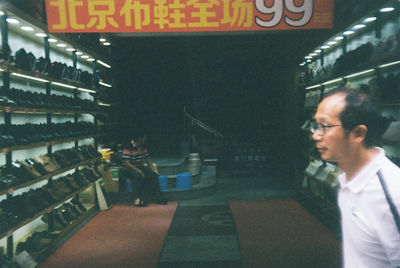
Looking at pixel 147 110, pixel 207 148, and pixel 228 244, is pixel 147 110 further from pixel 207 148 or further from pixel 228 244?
pixel 228 244

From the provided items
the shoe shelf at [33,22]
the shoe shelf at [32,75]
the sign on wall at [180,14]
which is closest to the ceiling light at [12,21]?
the shoe shelf at [33,22]

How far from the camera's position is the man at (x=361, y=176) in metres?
1.20

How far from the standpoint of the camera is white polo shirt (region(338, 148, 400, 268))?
1.19 metres

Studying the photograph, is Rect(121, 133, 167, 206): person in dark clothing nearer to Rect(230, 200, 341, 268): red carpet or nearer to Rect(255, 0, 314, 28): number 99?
Rect(230, 200, 341, 268): red carpet

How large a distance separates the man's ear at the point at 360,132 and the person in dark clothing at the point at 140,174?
6142mm

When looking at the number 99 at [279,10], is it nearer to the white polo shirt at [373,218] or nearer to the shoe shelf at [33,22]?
the white polo shirt at [373,218]

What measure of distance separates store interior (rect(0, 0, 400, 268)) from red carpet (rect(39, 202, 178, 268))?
3cm

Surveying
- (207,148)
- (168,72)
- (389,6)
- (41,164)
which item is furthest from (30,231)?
(168,72)

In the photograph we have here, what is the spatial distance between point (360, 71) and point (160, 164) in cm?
575

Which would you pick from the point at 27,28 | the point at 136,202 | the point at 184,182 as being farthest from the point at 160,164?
the point at 27,28

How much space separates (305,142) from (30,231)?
5.54 m

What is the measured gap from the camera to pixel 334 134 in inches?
55.6

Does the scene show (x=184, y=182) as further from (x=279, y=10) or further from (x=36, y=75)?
(x=279, y=10)

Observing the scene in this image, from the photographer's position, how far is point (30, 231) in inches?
204
